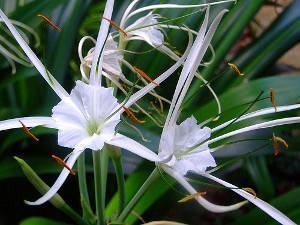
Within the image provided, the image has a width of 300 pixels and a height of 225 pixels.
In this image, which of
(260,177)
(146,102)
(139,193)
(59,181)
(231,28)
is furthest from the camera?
(260,177)

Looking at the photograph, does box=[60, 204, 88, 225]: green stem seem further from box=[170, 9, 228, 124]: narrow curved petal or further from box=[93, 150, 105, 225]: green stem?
box=[170, 9, 228, 124]: narrow curved petal

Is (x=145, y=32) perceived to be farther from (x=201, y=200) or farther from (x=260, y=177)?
(x=260, y=177)

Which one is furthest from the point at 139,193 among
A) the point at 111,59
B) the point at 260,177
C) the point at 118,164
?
the point at 260,177

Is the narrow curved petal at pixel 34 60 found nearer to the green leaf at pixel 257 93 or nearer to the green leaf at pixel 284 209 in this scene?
the green leaf at pixel 257 93

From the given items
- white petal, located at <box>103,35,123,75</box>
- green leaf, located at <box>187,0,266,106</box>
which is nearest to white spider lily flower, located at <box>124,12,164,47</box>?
white petal, located at <box>103,35,123,75</box>

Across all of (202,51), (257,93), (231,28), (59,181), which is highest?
(231,28)

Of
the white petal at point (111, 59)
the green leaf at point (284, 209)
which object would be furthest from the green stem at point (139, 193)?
the green leaf at point (284, 209)
